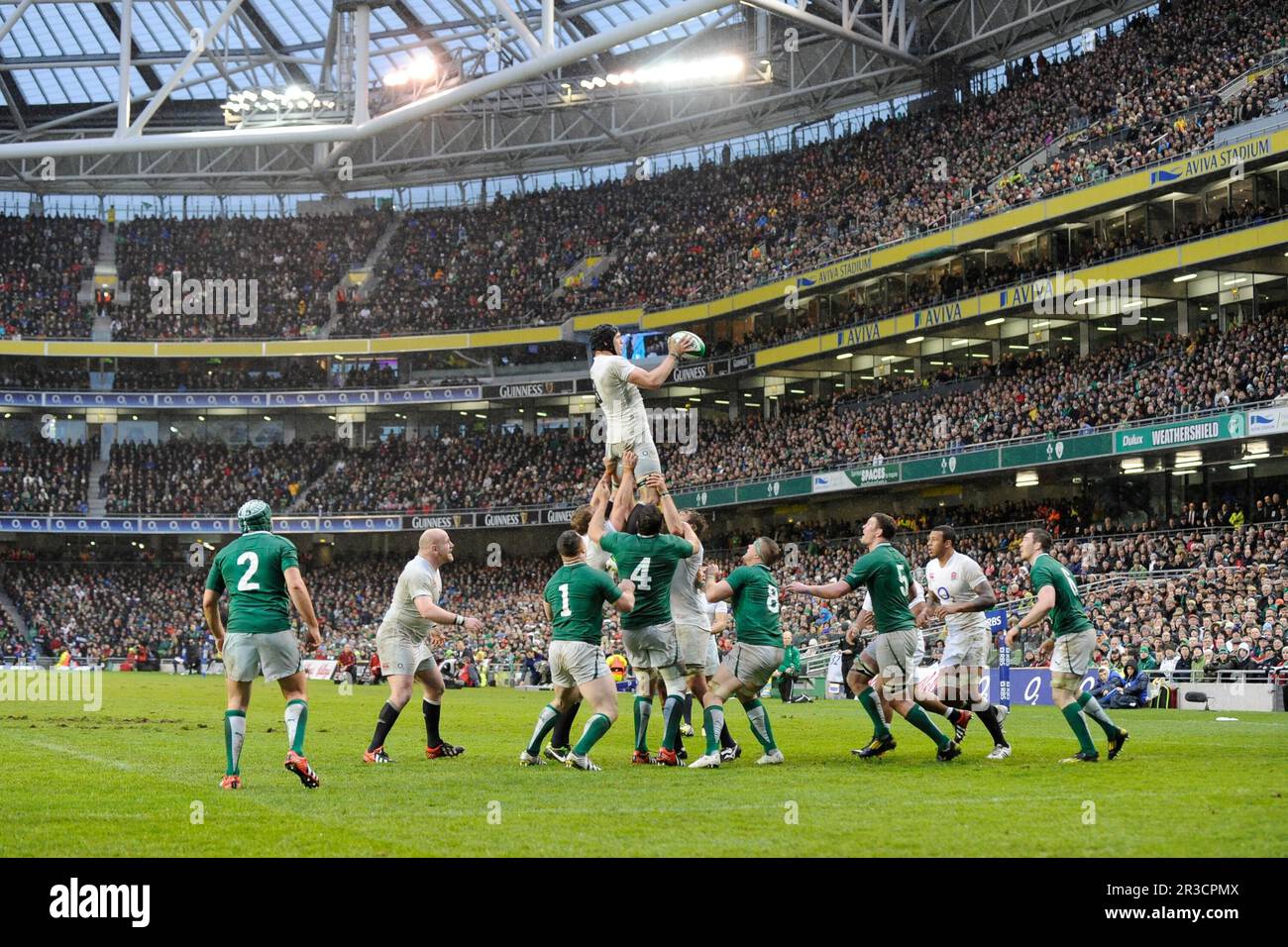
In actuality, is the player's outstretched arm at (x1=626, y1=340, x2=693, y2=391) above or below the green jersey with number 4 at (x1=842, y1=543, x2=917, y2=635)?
above

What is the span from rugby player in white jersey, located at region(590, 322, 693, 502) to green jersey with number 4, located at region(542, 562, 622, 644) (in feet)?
3.12

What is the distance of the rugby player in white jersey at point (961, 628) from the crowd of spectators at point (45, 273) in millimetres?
61990

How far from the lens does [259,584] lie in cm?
1216

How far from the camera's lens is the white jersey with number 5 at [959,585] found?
51.1ft

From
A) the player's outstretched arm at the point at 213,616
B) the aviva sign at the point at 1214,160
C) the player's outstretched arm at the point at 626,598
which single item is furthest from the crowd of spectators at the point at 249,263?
the player's outstretched arm at the point at 213,616

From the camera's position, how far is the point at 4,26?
41.0 meters

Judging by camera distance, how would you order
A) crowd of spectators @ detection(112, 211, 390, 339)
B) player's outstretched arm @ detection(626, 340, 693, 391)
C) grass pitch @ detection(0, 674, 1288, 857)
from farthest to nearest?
crowd of spectators @ detection(112, 211, 390, 339) → player's outstretched arm @ detection(626, 340, 693, 391) → grass pitch @ detection(0, 674, 1288, 857)

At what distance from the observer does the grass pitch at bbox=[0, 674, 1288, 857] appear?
29.5 feet

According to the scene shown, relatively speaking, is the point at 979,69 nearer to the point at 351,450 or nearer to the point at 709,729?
the point at 351,450

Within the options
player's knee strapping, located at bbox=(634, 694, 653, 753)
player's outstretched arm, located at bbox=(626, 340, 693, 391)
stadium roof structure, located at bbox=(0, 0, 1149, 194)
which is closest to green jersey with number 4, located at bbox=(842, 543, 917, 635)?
player's knee strapping, located at bbox=(634, 694, 653, 753)

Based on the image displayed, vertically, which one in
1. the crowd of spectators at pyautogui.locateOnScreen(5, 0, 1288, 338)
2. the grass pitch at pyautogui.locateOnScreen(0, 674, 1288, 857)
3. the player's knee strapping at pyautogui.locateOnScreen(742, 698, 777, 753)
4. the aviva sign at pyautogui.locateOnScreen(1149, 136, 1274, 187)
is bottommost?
the grass pitch at pyautogui.locateOnScreen(0, 674, 1288, 857)

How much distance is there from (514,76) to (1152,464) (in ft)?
76.2

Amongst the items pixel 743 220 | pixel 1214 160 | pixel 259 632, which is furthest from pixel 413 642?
pixel 743 220

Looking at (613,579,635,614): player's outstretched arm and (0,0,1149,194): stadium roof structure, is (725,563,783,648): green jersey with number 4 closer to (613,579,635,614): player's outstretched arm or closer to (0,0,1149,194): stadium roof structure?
(613,579,635,614): player's outstretched arm
